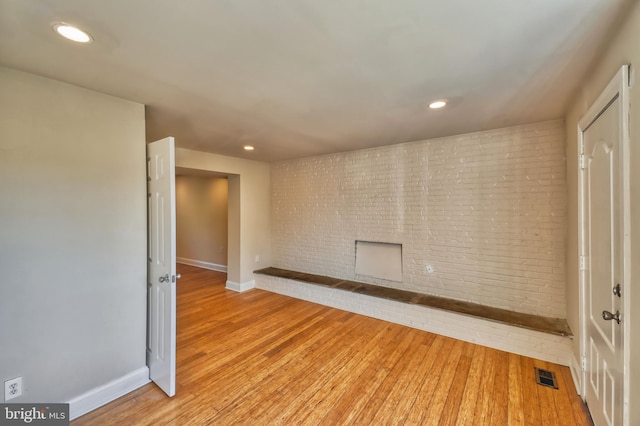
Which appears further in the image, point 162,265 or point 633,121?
point 162,265

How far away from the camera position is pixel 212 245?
659cm

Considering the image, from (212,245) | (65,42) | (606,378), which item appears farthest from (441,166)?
(212,245)

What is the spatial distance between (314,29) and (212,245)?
6124 millimetres

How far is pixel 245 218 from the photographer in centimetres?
490

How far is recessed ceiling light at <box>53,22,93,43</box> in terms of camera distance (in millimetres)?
1328

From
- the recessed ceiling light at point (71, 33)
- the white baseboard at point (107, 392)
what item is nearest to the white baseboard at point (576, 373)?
the white baseboard at point (107, 392)

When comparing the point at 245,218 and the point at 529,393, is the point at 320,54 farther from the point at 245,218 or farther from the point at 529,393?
the point at 245,218

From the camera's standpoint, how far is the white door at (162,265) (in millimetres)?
2139

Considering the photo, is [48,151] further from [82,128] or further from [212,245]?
[212,245]

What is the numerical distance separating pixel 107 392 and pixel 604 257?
3.64 m

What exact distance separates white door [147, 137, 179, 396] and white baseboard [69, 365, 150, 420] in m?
0.09

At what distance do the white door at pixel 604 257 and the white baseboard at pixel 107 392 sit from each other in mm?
3232

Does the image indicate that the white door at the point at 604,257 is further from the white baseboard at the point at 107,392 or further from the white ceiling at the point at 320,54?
the white baseboard at the point at 107,392

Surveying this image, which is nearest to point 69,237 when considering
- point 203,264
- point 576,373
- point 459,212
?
point 459,212
